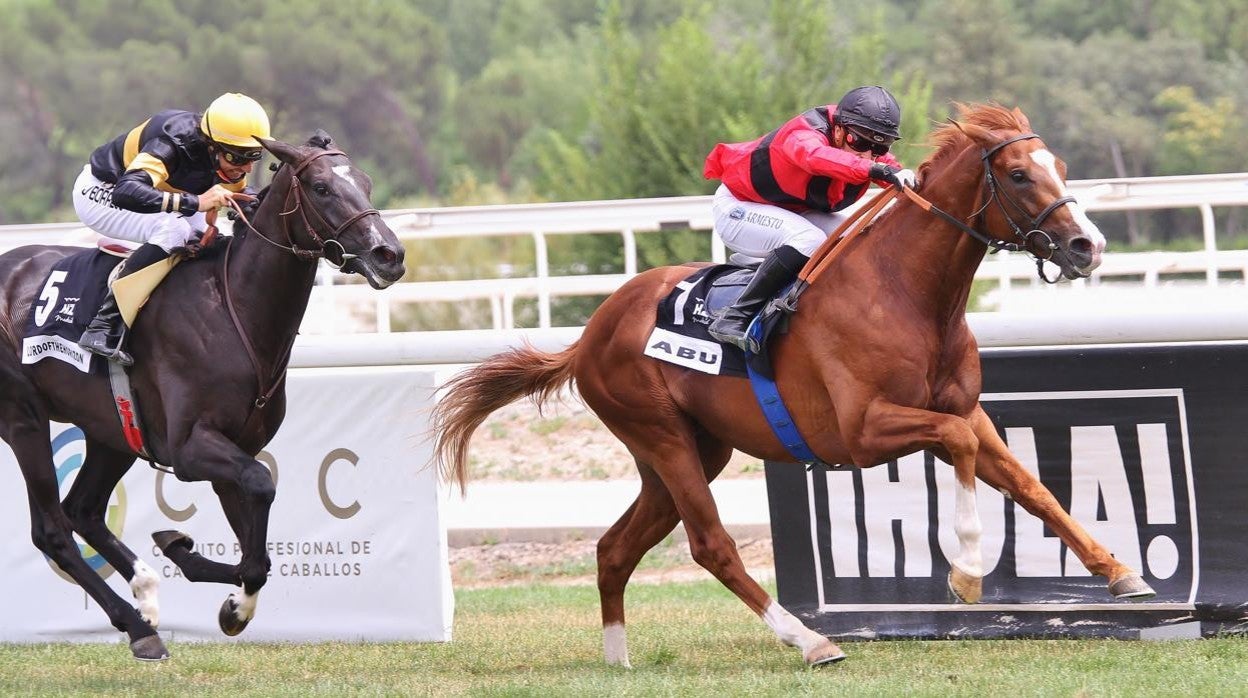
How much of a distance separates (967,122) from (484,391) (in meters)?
2.39

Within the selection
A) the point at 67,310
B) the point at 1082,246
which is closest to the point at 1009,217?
the point at 1082,246

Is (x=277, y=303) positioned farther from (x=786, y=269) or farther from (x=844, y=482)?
(x=844, y=482)

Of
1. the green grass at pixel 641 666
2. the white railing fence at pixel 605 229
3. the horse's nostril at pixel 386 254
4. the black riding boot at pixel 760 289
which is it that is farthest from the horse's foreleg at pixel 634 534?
the white railing fence at pixel 605 229

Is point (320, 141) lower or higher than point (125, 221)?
higher

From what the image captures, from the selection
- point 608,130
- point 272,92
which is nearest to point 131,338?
point 608,130

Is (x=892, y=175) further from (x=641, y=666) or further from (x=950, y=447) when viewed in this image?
(x=641, y=666)

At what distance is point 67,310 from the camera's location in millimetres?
6586

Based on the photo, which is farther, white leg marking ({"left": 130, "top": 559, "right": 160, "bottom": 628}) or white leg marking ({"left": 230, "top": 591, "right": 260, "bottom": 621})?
white leg marking ({"left": 130, "top": 559, "right": 160, "bottom": 628})

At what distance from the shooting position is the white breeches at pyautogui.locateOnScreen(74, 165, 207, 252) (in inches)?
253

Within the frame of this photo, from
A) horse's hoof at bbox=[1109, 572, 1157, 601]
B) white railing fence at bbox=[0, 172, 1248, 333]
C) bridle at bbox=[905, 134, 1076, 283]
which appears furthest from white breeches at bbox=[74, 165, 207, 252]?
white railing fence at bbox=[0, 172, 1248, 333]

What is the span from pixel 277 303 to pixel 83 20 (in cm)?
6039

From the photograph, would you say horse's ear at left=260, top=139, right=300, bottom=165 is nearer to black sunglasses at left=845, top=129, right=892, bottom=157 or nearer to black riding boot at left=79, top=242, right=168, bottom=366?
black riding boot at left=79, top=242, right=168, bottom=366

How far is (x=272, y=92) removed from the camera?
5869 cm

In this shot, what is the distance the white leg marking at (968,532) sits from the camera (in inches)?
217
